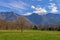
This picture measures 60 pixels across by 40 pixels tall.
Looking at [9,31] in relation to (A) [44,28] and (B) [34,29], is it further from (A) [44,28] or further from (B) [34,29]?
(A) [44,28]

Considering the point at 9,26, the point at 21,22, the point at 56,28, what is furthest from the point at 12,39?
the point at 21,22

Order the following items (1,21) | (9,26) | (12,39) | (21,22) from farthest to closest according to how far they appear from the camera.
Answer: (21,22), (1,21), (9,26), (12,39)

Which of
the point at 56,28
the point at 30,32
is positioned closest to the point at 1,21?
the point at 30,32

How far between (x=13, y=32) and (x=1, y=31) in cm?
141

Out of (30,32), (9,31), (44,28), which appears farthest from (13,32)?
(44,28)

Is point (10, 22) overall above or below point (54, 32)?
above

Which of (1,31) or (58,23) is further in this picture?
(1,31)

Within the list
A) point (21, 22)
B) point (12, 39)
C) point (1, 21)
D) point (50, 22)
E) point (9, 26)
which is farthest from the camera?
point (21, 22)

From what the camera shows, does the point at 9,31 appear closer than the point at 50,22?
No

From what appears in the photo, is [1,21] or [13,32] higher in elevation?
[1,21]

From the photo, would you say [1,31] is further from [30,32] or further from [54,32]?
[54,32]

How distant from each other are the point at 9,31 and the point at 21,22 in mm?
4858

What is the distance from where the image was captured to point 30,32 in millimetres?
17453

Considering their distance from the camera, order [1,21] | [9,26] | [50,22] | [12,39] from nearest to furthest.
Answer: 1. [12,39]
2. [50,22]
3. [9,26]
4. [1,21]
